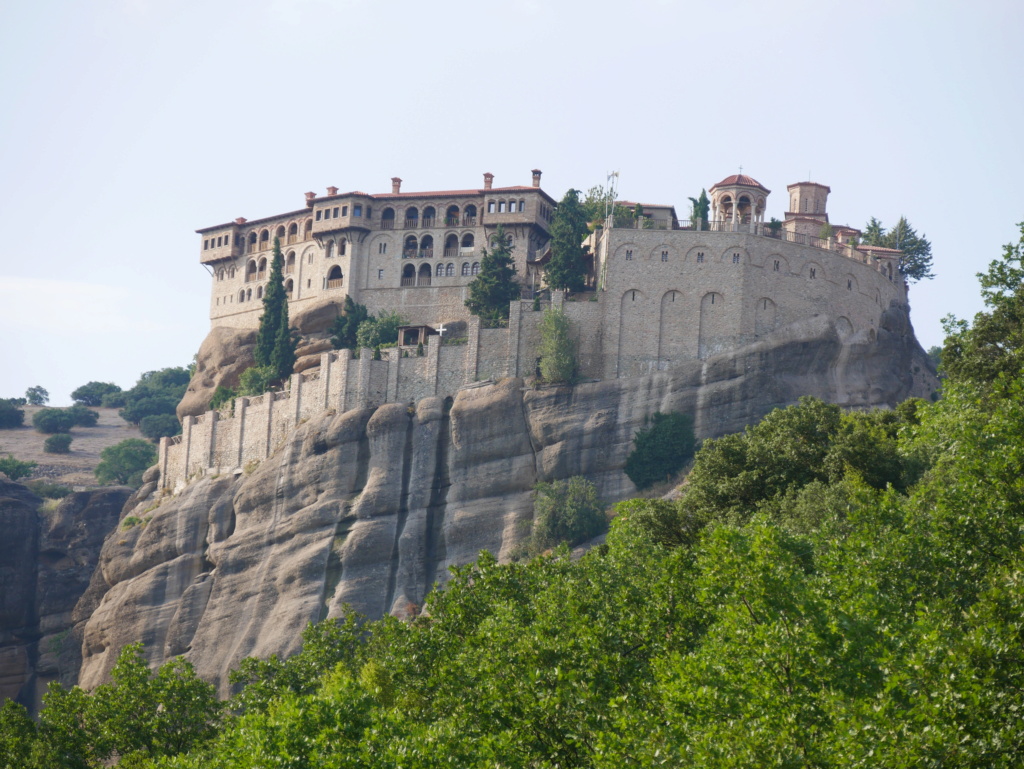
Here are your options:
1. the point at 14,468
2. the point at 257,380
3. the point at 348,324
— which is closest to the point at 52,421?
the point at 14,468

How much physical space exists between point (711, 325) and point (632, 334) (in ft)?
13.2

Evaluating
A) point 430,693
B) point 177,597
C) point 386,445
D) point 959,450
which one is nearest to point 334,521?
point 386,445

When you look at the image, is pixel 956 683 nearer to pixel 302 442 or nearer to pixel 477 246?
pixel 302 442

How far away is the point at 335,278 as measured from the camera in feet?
298

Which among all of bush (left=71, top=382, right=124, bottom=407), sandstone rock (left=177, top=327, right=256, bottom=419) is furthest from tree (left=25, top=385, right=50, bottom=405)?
sandstone rock (left=177, top=327, right=256, bottom=419)

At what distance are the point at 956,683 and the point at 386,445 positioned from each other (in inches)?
2043

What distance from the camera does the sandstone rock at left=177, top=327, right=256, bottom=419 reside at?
92.8 metres

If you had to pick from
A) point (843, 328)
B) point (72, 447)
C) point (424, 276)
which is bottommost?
point (72, 447)

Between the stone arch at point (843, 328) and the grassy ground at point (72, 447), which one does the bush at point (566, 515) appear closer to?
the stone arch at point (843, 328)

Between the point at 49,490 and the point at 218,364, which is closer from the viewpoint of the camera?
the point at 218,364

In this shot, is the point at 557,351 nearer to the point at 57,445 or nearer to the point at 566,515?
the point at 566,515

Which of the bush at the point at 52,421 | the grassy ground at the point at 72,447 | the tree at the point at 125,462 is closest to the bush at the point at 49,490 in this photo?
the grassy ground at the point at 72,447

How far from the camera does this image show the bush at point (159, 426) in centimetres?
12669

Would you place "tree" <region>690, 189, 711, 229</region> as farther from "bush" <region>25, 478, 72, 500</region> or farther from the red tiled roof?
"bush" <region>25, 478, 72, 500</region>
